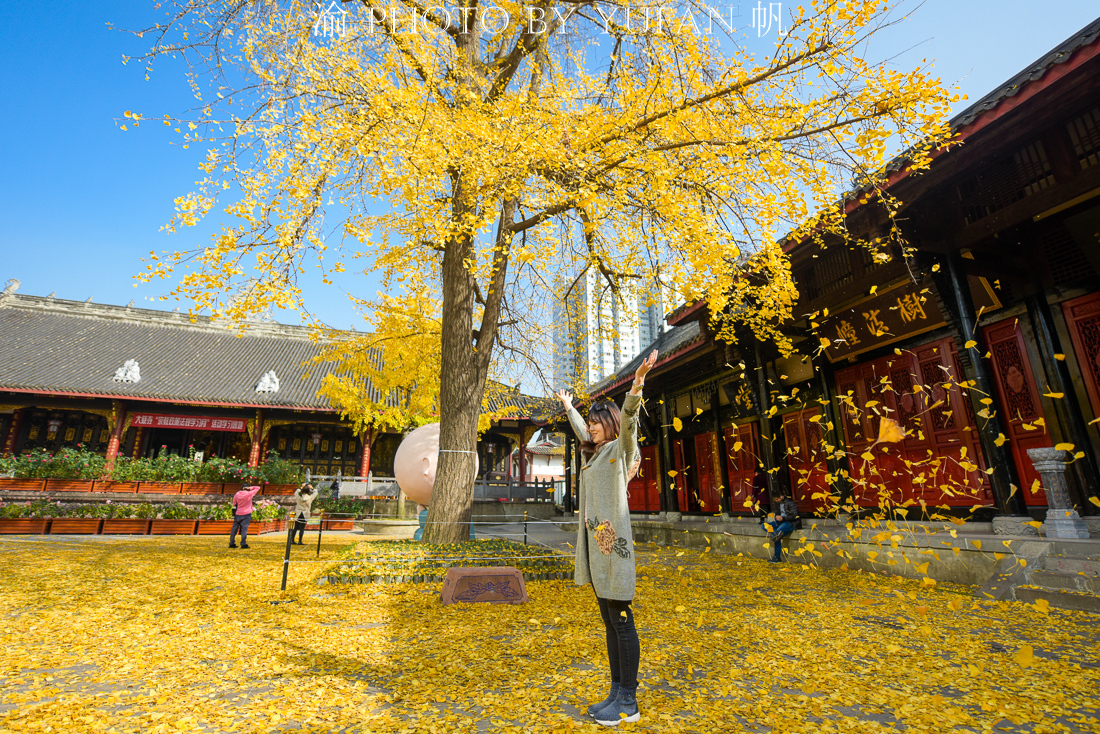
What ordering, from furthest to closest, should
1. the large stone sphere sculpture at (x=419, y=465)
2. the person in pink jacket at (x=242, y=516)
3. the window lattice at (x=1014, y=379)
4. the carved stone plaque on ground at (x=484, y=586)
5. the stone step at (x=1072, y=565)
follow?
the person in pink jacket at (x=242, y=516)
the large stone sphere sculpture at (x=419, y=465)
the window lattice at (x=1014, y=379)
the carved stone plaque on ground at (x=484, y=586)
the stone step at (x=1072, y=565)

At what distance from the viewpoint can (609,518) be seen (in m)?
2.45

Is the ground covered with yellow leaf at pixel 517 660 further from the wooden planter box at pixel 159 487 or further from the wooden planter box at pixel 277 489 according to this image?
the wooden planter box at pixel 277 489

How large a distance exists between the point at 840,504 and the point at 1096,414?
3.39 metres

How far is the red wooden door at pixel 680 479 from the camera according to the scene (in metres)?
12.0

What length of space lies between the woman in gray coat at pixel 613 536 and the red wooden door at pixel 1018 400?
5.51 m

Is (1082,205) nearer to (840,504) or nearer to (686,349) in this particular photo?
(840,504)

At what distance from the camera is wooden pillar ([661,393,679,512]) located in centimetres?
1213

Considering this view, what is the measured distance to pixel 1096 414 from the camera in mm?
5148

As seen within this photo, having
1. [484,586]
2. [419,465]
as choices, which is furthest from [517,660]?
[419,465]

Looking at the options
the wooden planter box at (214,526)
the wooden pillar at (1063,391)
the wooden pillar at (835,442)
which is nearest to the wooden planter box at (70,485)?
the wooden planter box at (214,526)

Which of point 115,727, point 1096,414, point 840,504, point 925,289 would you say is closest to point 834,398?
point 840,504

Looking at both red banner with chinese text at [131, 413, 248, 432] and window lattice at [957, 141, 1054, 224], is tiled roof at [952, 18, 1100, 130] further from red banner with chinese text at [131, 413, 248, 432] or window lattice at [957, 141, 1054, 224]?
red banner with chinese text at [131, 413, 248, 432]

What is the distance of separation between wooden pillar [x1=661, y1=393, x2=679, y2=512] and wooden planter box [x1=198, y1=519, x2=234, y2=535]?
35.6 ft

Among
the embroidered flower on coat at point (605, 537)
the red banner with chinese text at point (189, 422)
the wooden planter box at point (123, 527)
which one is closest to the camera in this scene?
the embroidered flower on coat at point (605, 537)
